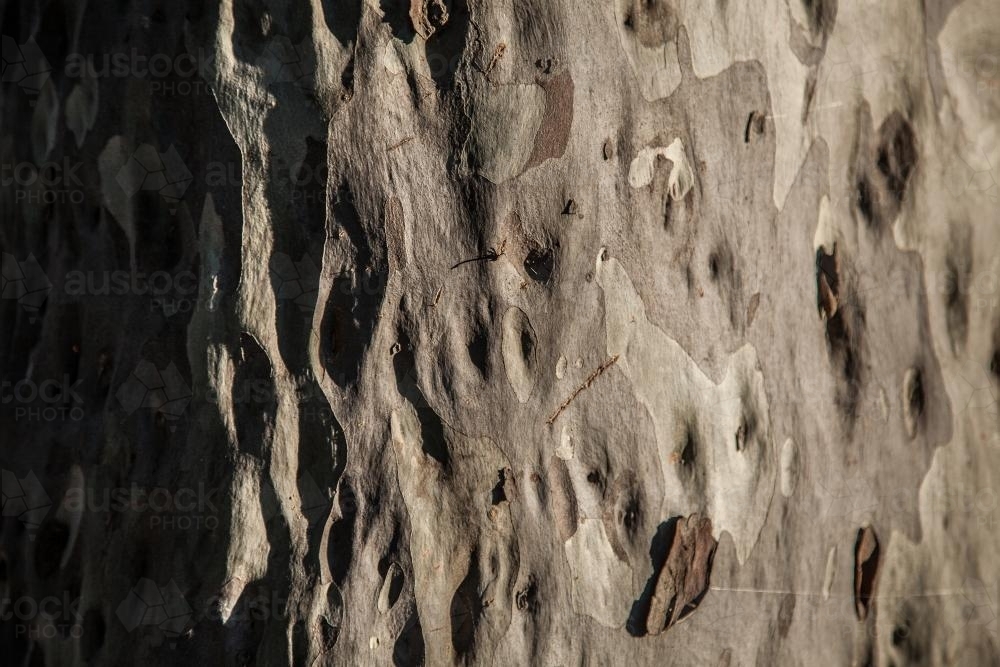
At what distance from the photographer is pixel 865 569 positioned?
1.83m

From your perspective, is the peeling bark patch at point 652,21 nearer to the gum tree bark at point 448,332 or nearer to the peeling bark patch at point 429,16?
the gum tree bark at point 448,332

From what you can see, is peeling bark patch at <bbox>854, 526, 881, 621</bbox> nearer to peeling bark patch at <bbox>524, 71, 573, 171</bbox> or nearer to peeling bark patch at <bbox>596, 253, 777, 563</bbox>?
peeling bark patch at <bbox>596, 253, 777, 563</bbox>

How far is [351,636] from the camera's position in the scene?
4.17 ft

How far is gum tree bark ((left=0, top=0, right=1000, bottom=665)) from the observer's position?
4.28 ft

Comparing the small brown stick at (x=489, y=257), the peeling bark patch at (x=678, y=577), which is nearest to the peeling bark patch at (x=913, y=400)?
the peeling bark patch at (x=678, y=577)

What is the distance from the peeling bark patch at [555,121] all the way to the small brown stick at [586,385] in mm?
316

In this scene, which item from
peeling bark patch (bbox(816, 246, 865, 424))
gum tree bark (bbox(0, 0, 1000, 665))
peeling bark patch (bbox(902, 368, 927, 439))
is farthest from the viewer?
peeling bark patch (bbox(902, 368, 927, 439))

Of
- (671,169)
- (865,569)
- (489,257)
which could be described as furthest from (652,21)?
(865,569)

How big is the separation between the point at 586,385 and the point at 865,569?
2.56 ft

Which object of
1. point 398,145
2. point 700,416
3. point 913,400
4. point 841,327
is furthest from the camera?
point 913,400

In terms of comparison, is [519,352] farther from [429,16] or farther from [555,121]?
[429,16]

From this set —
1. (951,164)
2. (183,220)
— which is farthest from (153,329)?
(951,164)

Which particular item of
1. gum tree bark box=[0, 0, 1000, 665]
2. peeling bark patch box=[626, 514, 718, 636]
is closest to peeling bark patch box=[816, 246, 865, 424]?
gum tree bark box=[0, 0, 1000, 665]

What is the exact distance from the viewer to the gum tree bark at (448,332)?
130 cm
